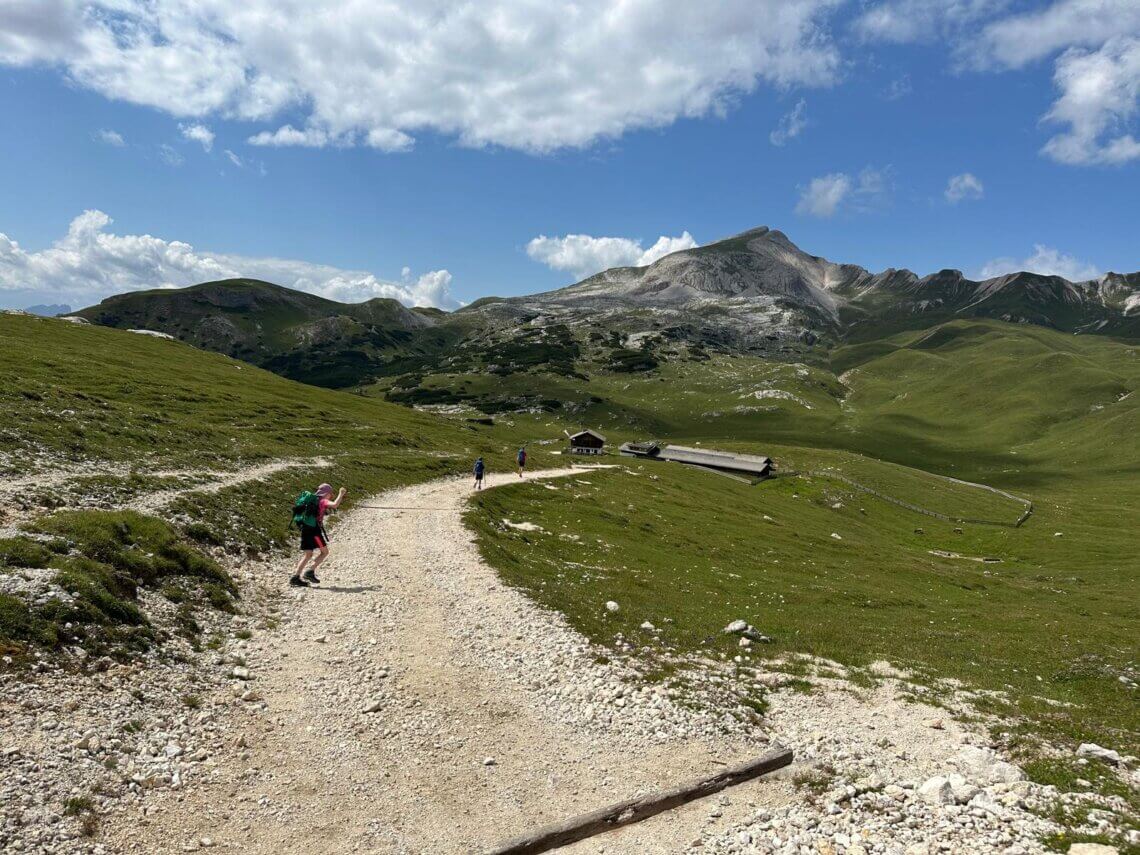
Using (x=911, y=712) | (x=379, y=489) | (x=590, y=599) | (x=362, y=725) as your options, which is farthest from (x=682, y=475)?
(x=362, y=725)

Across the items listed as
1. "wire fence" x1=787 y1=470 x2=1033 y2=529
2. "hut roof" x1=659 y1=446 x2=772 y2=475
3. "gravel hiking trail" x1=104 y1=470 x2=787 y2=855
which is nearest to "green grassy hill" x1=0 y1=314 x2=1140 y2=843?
"wire fence" x1=787 y1=470 x2=1033 y2=529

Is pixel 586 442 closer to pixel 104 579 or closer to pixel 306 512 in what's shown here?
pixel 306 512

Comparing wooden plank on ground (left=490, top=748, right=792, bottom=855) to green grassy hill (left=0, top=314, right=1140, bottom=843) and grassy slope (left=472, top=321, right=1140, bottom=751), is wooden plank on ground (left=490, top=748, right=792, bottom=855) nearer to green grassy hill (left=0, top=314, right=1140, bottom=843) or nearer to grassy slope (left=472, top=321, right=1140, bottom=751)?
green grassy hill (left=0, top=314, right=1140, bottom=843)

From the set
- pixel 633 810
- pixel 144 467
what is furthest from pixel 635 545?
pixel 144 467

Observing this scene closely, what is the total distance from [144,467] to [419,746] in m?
34.1

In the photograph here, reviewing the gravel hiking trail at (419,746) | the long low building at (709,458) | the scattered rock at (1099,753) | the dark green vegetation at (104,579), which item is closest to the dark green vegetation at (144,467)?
the dark green vegetation at (104,579)

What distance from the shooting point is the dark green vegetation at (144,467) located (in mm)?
16906

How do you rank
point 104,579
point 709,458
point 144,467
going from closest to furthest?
point 104,579, point 144,467, point 709,458

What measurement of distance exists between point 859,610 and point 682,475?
7551 centimetres

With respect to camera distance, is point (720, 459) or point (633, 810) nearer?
point (633, 810)

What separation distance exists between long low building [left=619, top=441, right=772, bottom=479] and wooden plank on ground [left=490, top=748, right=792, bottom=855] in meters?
120

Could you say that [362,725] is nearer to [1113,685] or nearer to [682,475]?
[1113,685]

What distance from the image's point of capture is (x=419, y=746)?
14.7 m

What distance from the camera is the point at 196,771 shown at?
498 inches
